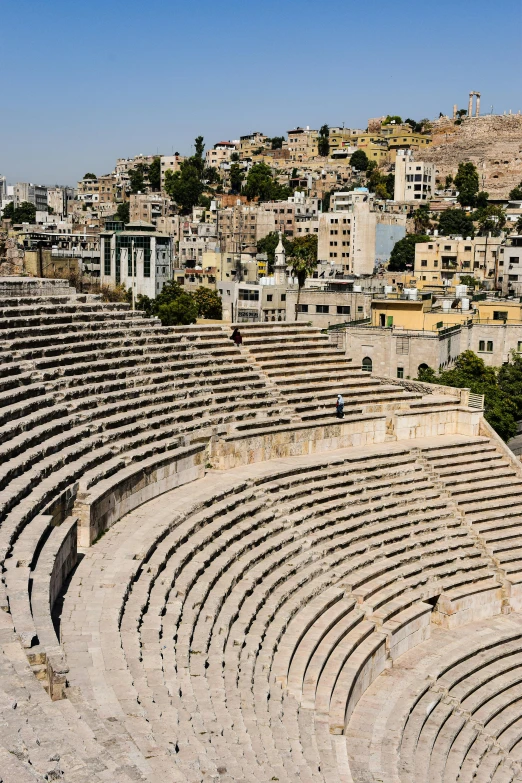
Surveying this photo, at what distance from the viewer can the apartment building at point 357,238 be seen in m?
89.6

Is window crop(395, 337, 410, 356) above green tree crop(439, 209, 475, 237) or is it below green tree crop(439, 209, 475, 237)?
below

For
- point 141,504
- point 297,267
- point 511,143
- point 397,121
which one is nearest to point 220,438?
Result: point 141,504

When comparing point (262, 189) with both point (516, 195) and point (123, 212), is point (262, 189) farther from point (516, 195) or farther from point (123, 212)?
point (516, 195)

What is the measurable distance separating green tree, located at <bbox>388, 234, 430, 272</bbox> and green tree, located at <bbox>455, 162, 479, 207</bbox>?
30.9 m

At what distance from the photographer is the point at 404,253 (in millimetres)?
87750

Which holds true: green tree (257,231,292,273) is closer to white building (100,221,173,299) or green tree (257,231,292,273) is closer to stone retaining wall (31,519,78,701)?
white building (100,221,173,299)

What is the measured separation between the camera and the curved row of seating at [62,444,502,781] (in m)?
10.3

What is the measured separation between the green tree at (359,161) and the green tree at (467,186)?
17.9 metres

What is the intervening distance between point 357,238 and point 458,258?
13925 millimetres

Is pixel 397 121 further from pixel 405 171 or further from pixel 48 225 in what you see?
pixel 48 225

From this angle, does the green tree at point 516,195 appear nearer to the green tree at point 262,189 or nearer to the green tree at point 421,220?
the green tree at point 421,220

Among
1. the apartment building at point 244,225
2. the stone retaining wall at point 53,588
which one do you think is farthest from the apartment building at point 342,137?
the stone retaining wall at point 53,588

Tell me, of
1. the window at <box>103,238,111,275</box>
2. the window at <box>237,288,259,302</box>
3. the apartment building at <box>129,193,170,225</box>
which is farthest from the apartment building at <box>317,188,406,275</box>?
the window at <box>237,288,259,302</box>

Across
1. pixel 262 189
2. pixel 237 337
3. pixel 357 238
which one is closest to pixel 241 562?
pixel 237 337
